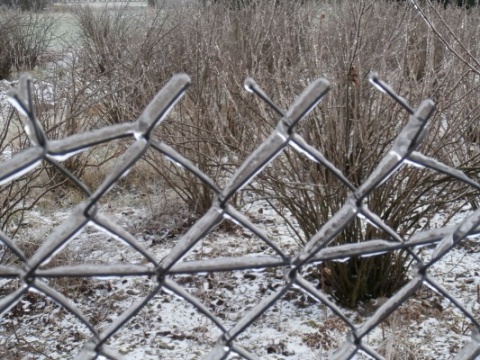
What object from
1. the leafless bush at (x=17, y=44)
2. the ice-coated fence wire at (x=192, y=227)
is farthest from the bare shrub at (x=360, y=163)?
the leafless bush at (x=17, y=44)

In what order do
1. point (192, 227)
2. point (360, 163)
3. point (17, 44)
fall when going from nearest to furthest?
point (192, 227) < point (360, 163) < point (17, 44)

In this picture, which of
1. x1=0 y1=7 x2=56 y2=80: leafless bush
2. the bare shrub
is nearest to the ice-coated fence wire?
the bare shrub

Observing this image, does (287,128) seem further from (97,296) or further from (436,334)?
(97,296)

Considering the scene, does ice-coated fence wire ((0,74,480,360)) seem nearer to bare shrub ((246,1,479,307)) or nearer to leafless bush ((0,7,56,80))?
bare shrub ((246,1,479,307))

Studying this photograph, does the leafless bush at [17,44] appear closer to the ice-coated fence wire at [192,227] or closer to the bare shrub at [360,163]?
the bare shrub at [360,163]

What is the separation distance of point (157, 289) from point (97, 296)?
2.68m

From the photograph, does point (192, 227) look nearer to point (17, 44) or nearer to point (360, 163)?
point (360, 163)

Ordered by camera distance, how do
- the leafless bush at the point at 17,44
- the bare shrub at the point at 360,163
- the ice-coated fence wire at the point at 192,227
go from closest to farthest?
the ice-coated fence wire at the point at 192,227, the bare shrub at the point at 360,163, the leafless bush at the point at 17,44

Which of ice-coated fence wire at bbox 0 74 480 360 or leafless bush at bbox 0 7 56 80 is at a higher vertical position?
leafless bush at bbox 0 7 56 80

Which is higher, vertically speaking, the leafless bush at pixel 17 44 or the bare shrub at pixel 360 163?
the leafless bush at pixel 17 44

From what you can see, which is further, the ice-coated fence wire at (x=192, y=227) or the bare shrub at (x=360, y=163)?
the bare shrub at (x=360, y=163)

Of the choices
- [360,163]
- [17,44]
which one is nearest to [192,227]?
[360,163]

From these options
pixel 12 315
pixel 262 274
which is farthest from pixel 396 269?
pixel 12 315

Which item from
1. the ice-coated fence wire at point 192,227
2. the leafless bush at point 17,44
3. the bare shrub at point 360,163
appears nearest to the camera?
the ice-coated fence wire at point 192,227
